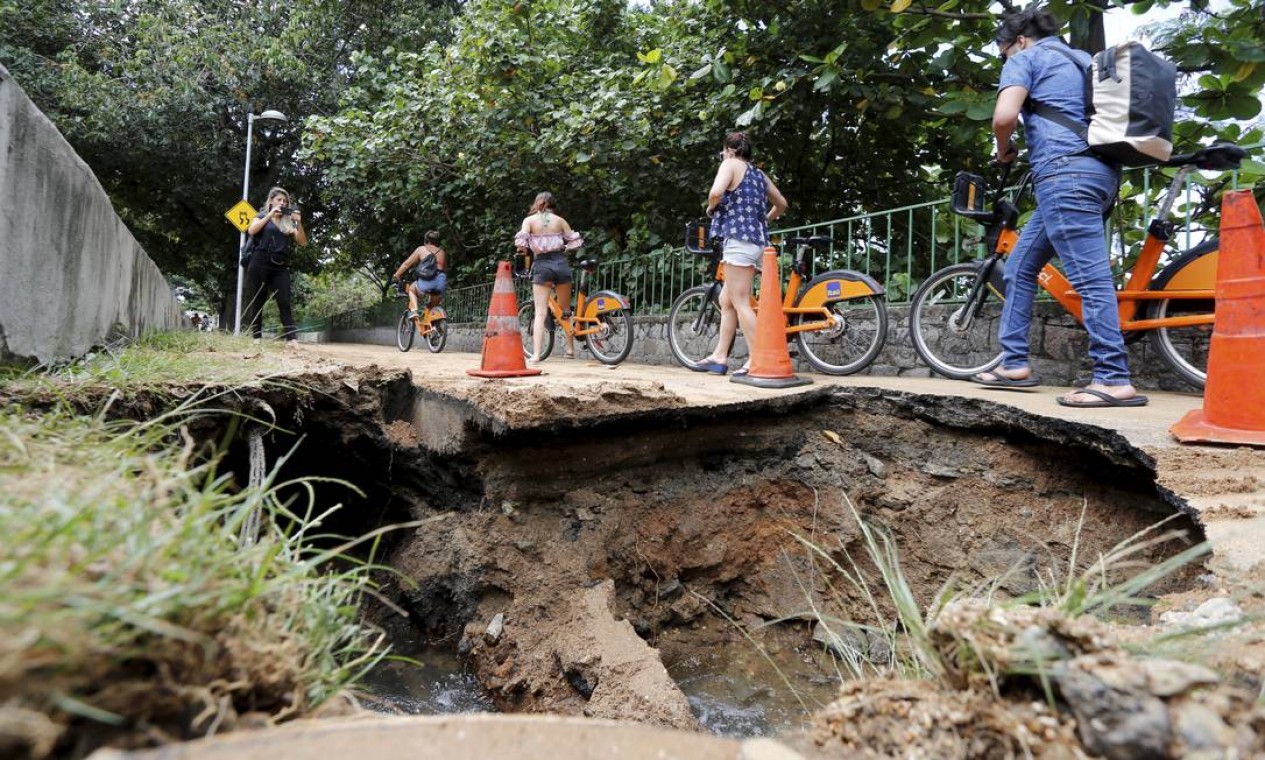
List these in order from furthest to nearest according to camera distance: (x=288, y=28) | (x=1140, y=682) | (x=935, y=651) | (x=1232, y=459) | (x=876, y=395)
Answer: (x=288, y=28) < (x=876, y=395) < (x=1232, y=459) < (x=935, y=651) < (x=1140, y=682)

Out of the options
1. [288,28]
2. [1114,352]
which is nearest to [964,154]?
[1114,352]

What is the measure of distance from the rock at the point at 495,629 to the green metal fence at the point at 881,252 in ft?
14.1

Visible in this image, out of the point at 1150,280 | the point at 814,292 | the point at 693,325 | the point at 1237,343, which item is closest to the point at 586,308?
the point at 693,325

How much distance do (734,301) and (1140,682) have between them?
13.2 ft

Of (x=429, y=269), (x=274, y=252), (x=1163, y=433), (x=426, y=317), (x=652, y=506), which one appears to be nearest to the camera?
(x=1163, y=433)

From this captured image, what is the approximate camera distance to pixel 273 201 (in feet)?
20.2

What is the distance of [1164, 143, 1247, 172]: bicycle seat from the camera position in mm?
3570

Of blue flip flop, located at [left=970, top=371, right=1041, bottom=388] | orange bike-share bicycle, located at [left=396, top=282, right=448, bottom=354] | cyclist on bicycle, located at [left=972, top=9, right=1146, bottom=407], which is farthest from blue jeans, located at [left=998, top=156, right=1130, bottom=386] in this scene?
orange bike-share bicycle, located at [left=396, top=282, right=448, bottom=354]

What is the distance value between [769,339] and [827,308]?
3.87ft

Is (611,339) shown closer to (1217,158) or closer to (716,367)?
(716,367)

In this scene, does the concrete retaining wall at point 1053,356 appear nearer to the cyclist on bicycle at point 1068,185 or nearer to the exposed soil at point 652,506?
the cyclist on bicycle at point 1068,185

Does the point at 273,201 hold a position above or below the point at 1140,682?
above

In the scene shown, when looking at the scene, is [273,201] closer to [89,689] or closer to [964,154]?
[89,689]

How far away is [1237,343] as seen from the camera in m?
2.54
